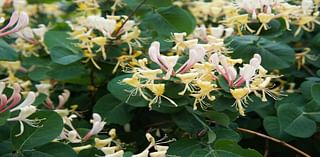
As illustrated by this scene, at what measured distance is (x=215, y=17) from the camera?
1.38 meters

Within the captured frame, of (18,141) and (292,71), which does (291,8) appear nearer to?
(292,71)

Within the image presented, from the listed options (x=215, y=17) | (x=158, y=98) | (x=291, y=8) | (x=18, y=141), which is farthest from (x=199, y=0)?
(x=18, y=141)

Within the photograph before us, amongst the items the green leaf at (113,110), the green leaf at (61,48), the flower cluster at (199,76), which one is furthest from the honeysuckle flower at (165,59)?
the green leaf at (61,48)

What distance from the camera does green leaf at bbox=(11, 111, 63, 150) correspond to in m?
0.86

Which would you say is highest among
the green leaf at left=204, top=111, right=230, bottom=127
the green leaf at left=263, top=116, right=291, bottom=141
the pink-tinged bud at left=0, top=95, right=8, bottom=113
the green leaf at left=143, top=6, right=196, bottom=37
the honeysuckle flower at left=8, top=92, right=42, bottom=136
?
the green leaf at left=143, top=6, right=196, bottom=37

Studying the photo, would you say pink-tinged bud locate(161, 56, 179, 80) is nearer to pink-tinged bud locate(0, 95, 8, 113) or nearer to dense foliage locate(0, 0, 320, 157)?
dense foliage locate(0, 0, 320, 157)

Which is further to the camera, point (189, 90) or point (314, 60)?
point (314, 60)

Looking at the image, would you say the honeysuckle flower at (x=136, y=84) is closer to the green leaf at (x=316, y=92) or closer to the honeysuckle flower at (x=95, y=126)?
the honeysuckle flower at (x=95, y=126)

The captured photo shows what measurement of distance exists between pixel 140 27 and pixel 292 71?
393 millimetres

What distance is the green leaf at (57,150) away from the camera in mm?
872

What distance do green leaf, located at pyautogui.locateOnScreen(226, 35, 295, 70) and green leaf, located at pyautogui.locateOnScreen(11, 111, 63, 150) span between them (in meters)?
0.42

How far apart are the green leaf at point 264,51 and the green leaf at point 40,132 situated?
423mm

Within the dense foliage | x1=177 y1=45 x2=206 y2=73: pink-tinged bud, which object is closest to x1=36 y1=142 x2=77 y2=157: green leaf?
the dense foliage

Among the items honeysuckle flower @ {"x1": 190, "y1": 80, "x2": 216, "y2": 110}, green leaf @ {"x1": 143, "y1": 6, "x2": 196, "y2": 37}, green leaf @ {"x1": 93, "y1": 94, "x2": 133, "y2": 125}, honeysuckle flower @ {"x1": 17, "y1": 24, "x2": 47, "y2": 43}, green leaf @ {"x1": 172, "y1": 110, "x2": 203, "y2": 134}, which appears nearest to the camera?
honeysuckle flower @ {"x1": 190, "y1": 80, "x2": 216, "y2": 110}
